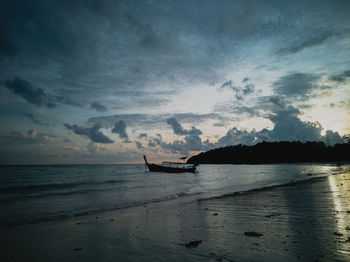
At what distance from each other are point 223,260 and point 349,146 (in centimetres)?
20745

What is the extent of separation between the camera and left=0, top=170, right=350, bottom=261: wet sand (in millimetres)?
5379

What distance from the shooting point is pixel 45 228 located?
32.4 ft

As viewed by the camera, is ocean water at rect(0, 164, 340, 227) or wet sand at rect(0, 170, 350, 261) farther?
ocean water at rect(0, 164, 340, 227)

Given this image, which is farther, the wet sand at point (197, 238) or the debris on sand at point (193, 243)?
the debris on sand at point (193, 243)

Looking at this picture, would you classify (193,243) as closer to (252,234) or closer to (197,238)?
(197,238)

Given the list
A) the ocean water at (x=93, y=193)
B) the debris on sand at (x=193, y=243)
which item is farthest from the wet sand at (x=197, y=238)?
the ocean water at (x=93, y=193)

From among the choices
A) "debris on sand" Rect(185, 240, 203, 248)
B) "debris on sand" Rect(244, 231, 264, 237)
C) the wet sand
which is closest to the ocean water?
the wet sand

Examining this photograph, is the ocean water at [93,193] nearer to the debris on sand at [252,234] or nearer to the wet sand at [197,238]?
the wet sand at [197,238]

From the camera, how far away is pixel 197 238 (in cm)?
691

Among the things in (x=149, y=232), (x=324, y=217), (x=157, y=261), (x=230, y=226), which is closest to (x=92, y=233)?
(x=149, y=232)

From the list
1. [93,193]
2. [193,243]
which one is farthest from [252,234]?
[93,193]

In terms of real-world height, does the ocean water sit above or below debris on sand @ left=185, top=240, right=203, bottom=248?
below

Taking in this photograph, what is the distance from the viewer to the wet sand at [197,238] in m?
5.38

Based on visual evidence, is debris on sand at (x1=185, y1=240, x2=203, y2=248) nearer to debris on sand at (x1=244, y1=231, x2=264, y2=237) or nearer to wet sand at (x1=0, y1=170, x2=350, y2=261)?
wet sand at (x1=0, y1=170, x2=350, y2=261)
